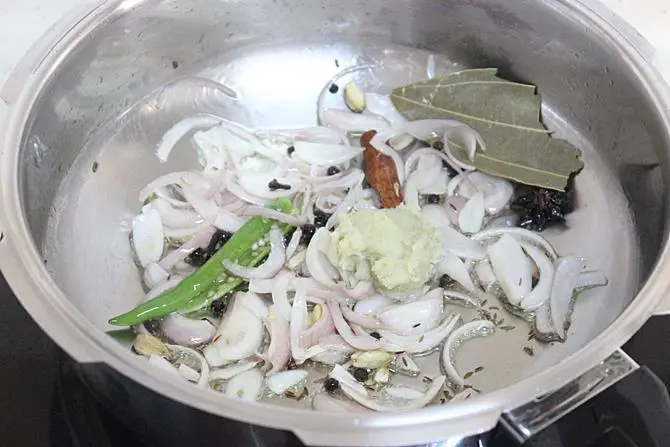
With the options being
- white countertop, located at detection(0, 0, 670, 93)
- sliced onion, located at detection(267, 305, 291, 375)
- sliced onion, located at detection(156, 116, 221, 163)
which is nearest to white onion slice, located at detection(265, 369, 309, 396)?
sliced onion, located at detection(267, 305, 291, 375)

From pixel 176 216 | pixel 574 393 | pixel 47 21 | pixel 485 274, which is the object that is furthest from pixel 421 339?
pixel 47 21

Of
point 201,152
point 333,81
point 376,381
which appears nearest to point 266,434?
point 376,381

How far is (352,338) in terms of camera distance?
0.93 meters

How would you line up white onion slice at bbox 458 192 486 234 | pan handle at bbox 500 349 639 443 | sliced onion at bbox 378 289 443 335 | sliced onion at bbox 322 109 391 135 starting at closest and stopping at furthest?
1. pan handle at bbox 500 349 639 443
2. sliced onion at bbox 378 289 443 335
3. white onion slice at bbox 458 192 486 234
4. sliced onion at bbox 322 109 391 135

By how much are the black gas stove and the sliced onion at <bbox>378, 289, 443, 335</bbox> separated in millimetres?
166

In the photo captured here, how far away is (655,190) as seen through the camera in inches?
40.3

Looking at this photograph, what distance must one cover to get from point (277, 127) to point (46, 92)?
328 mm

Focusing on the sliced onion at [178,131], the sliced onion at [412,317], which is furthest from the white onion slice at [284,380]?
the sliced onion at [178,131]

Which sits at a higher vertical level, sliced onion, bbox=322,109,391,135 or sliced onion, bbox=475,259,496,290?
sliced onion, bbox=322,109,391,135

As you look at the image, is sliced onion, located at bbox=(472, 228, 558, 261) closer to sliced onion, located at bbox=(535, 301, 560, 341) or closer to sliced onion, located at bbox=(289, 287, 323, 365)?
sliced onion, located at bbox=(535, 301, 560, 341)

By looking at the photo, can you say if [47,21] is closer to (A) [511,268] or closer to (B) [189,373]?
(B) [189,373]

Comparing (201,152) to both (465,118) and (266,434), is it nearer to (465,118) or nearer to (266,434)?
(465,118)

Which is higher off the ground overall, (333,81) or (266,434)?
(333,81)

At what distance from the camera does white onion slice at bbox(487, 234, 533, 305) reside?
993 millimetres
